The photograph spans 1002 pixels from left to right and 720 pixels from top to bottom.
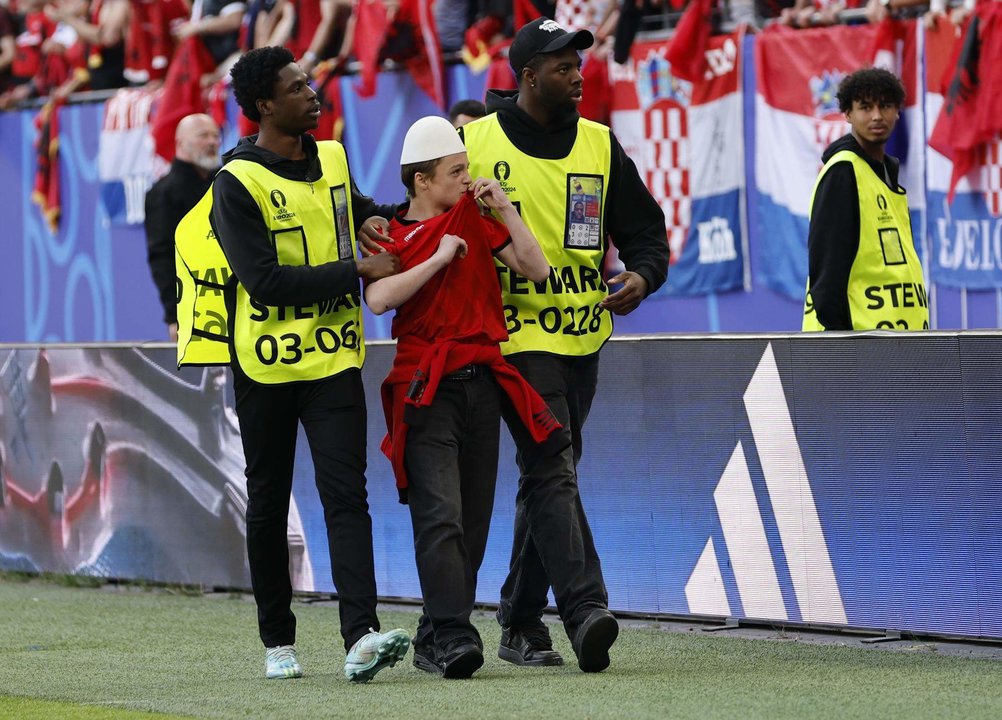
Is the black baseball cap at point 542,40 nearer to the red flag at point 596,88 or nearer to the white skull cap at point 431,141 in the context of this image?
the white skull cap at point 431,141

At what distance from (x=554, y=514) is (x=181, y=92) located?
10.7m

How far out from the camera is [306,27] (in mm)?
14945

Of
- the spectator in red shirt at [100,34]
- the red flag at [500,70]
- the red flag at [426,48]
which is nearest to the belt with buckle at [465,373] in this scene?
the red flag at [500,70]

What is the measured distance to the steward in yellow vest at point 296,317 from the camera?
6.03 m

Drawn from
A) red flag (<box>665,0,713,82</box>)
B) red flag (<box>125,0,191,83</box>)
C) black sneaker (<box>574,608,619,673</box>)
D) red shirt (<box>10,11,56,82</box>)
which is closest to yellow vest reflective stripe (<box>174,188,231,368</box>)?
black sneaker (<box>574,608,619,673</box>)

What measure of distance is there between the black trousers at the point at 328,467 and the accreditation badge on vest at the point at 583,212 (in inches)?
34.9

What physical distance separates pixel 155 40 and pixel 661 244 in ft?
36.3

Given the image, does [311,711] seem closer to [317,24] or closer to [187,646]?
[187,646]

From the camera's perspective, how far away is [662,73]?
1253 centimetres

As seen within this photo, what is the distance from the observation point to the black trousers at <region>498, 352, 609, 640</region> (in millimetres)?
6094

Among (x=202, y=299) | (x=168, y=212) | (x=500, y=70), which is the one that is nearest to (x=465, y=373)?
(x=202, y=299)

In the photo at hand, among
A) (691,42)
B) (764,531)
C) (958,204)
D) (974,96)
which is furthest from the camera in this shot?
(691,42)

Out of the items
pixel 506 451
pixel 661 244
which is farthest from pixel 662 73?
pixel 661 244

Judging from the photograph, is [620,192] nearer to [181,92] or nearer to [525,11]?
[525,11]
